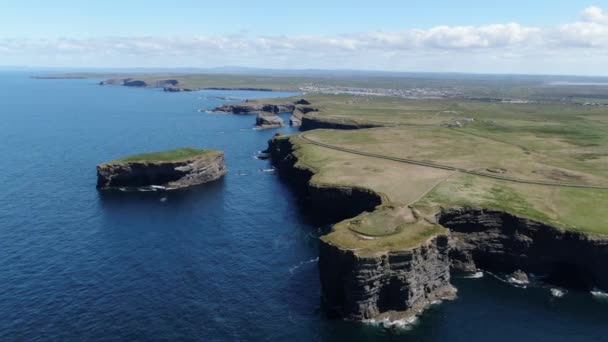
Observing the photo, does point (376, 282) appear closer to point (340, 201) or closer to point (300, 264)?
point (300, 264)

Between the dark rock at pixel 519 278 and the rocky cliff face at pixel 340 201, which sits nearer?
the dark rock at pixel 519 278

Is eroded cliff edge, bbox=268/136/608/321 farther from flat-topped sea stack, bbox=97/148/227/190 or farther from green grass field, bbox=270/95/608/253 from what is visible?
flat-topped sea stack, bbox=97/148/227/190

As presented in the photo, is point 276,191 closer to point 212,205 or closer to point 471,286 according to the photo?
point 212,205

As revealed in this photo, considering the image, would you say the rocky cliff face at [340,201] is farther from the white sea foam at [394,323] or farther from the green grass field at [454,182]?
the white sea foam at [394,323]

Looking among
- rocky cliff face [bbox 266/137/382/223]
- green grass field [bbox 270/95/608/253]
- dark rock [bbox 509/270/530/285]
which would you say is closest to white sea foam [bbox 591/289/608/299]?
dark rock [bbox 509/270/530/285]

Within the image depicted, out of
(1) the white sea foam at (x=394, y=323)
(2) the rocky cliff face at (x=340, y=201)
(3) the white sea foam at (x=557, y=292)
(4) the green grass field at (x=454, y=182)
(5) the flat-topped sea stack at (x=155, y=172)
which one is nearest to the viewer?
(1) the white sea foam at (x=394, y=323)

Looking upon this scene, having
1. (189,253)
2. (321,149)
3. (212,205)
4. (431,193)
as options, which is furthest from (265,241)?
(321,149)

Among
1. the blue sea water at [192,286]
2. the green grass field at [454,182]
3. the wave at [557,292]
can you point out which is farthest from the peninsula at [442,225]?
the blue sea water at [192,286]

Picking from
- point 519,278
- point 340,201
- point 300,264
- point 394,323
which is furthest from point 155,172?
point 519,278
